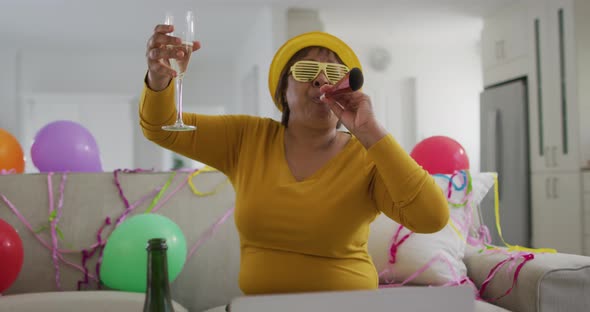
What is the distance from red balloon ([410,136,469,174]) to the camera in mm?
2133

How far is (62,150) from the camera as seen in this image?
213 centimetres

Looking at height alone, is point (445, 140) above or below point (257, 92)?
below

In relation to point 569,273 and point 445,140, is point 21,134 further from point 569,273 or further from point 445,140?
point 569,273

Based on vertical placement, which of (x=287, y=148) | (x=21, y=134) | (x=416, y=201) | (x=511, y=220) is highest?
(x=21, y=134)

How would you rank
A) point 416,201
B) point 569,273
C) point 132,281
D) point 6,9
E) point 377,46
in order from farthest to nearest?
point 377,46
point 6,9
point 132,281
point 569,273
point 416,201

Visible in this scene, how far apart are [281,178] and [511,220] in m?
4.30

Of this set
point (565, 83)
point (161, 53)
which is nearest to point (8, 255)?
point (161, 53)

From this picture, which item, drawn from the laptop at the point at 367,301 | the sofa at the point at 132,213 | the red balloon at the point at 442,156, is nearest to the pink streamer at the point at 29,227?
the sofa at the point at 132,213

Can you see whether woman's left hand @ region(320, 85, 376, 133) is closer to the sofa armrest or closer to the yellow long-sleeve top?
the yellow long-sleeve top

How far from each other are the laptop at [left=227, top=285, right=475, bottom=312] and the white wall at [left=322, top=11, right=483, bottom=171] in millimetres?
6613

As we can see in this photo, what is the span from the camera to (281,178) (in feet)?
3.98

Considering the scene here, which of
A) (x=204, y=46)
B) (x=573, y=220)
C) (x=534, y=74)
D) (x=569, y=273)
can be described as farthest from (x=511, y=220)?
(x=204, y=46)

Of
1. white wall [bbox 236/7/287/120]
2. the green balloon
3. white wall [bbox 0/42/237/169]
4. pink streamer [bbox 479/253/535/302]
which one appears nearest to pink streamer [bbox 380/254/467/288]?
pink streamer [bbox 479/253/535/302]

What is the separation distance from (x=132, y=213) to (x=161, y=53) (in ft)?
3.59
